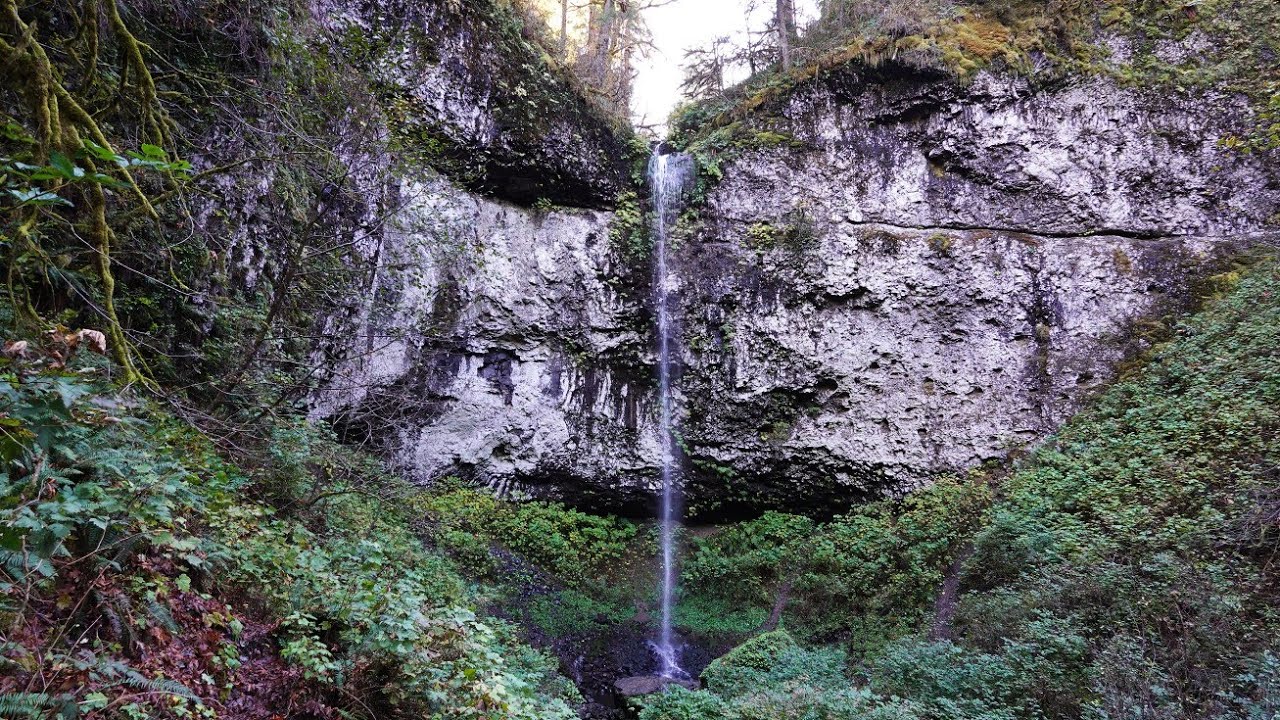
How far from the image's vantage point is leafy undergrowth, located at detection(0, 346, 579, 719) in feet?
6.17

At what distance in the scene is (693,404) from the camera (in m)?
10.2

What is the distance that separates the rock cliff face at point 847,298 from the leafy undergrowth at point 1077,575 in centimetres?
99

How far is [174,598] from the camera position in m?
2.63

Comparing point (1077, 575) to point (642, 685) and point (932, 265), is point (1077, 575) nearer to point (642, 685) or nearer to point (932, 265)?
point (642, 685)

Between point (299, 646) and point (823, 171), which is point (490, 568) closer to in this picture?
point (299, 646)

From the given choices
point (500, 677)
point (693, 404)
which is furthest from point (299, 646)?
point (693, 404)

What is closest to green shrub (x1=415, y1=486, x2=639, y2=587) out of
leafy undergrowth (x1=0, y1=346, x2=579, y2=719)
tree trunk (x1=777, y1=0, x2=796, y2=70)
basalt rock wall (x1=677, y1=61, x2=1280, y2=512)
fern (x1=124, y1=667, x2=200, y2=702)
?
basalt rock wall (x1=677, y1=61, x2=1280, y2=512)

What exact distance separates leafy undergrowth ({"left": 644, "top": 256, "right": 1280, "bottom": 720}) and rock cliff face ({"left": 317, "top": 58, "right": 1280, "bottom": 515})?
3.24 ft

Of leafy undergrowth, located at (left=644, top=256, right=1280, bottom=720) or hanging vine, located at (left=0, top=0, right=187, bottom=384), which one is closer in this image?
hanging vine, located at (left=0, top=0, right=187, bottom=384)

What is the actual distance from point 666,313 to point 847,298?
3076 mm

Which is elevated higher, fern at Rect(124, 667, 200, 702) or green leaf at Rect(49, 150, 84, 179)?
green leaf at Rect(49, 150, 84, 179)

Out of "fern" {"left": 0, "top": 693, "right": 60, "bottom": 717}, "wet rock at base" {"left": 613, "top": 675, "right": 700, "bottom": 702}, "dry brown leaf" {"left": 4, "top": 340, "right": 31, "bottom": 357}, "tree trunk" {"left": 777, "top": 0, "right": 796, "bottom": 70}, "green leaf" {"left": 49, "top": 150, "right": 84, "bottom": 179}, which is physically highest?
"tree trunk" {"left": 777, "top": 0, "right": 796, "bottom": 70}

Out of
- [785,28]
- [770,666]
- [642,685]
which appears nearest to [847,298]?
[770,666]

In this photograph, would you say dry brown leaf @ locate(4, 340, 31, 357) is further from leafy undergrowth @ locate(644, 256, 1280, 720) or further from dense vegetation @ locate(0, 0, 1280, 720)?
leafy undergrowth @ locate(644, 256, 1280, 720)
